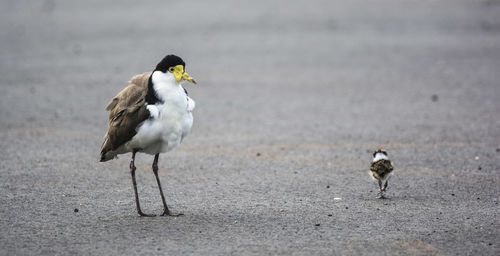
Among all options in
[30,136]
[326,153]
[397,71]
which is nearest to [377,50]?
[397,71]

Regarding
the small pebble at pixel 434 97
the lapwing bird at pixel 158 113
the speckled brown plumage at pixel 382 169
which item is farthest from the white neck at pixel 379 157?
the small pebble at pixel 434 97

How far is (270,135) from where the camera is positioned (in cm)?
1155

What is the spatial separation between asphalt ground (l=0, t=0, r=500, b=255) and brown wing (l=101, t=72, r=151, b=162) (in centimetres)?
78

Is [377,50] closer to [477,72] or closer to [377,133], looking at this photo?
[477,72]

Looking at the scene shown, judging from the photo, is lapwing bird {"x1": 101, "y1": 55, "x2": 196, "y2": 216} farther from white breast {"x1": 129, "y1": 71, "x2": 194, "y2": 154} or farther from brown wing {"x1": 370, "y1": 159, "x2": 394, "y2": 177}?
brown wing {"x1": 370, "y1": 159, "x2": 394, "y2": 177}

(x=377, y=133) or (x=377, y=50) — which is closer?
(x=377, y=133)

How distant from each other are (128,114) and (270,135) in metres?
4.53

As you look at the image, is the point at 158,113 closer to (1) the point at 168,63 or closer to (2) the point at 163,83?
(2) the point at 163,83

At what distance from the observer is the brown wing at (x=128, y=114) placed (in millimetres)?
7266

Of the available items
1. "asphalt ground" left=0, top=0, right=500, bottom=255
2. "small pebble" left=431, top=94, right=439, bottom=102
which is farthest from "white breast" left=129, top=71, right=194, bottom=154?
"small pebble" left=431, top=94, right=439, bottom=102

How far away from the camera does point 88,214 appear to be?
7465 millimetres

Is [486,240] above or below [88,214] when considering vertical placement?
above

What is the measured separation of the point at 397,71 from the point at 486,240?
32.6 ft

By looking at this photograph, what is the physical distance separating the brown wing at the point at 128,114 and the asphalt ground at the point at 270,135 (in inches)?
30.7
